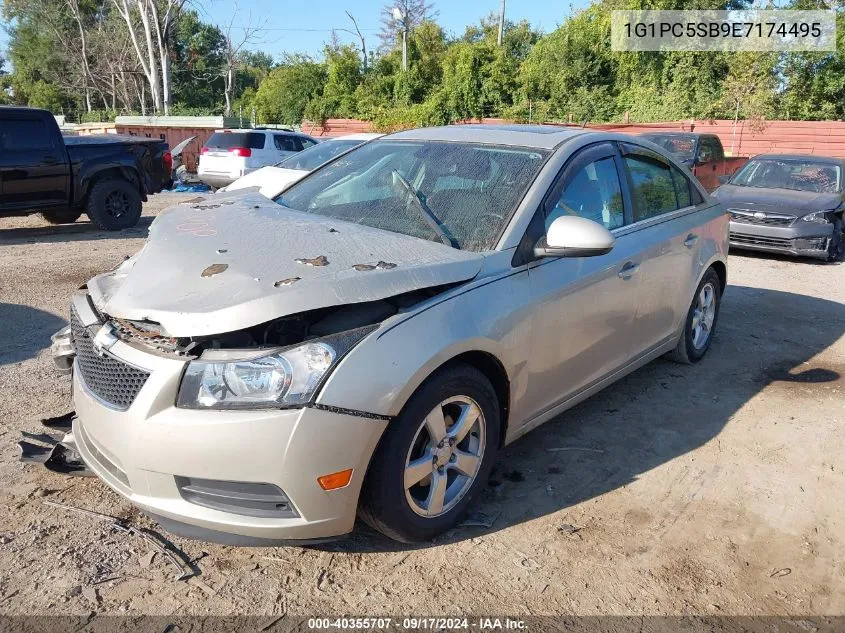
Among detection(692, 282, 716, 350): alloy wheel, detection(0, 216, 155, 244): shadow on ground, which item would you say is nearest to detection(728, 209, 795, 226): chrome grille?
detection(692, 282, 716, 350): alloy wheel

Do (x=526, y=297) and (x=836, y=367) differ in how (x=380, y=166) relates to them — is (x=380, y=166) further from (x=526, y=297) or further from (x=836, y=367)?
(x=836, y=367)

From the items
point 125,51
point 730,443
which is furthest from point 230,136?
point 125,51

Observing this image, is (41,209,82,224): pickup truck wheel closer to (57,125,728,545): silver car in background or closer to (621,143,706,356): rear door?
(57,125,728,545): silver car in background

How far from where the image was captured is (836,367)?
17.2ft

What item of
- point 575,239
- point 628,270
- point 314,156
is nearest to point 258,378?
point 575,239

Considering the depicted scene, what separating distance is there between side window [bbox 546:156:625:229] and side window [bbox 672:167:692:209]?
946mm

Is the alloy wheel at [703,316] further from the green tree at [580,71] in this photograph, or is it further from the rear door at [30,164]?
the green tree at [580,71]

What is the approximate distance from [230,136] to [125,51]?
39.9 meters

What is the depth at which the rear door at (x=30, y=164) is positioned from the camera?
30.3 ft

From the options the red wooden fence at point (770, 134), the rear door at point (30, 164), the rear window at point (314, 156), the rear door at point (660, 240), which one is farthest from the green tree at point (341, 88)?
the rear door at point (660, 240)

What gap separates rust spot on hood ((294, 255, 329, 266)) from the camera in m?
2.68

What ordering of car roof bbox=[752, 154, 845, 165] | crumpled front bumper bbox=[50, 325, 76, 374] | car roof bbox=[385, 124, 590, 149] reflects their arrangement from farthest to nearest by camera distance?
car roof bbox=[752, 154, 845, 165] < car roof bbox=[385, 124, 590, 149] < crumpled front bumper bbox=[50, 325, 76, 374]

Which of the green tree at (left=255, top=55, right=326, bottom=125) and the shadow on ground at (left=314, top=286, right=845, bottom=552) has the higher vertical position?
the green tree at (left=255, top=55, right=326, bottom=125)

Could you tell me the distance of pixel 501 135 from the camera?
380 centimetres
